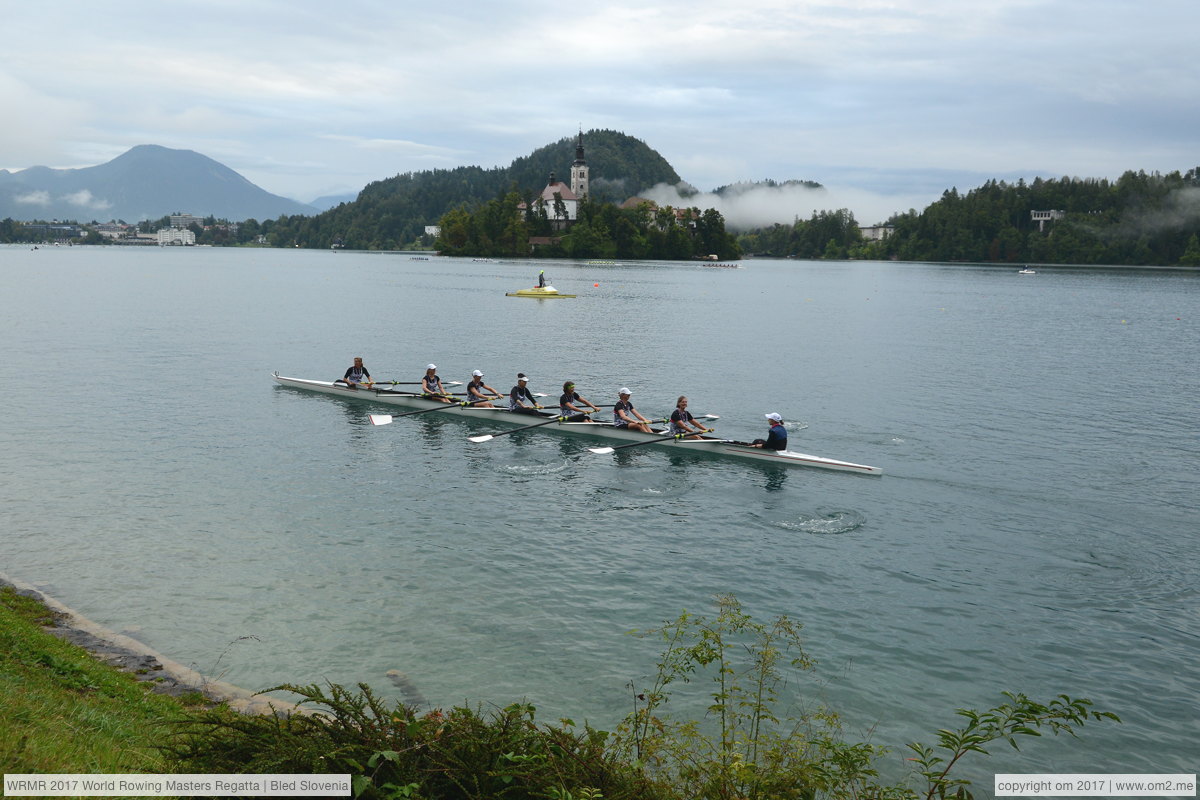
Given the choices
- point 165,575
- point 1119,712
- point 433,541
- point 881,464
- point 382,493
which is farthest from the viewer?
point 881,464

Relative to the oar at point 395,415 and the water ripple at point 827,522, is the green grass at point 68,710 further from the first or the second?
the oar at point 395,415

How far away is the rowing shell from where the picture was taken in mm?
24766

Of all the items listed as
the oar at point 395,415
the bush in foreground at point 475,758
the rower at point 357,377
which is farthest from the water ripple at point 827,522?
the rower at point 357,377

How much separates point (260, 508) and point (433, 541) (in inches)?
201

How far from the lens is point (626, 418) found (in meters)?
28.0

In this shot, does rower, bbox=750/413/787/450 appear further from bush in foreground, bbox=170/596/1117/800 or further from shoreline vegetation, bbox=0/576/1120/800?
bush in foreground, bbox=170/596/1117/800

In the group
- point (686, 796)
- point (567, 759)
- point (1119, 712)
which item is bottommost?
point (1119, 712)

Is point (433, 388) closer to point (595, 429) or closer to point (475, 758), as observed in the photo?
point (595, 429)

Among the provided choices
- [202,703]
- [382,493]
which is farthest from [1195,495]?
[202,703]

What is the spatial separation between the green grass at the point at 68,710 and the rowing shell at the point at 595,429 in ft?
57.4

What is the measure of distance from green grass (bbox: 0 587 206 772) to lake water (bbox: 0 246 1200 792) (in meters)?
2.04

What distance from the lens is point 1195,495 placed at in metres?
22.8

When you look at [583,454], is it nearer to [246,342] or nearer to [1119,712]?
[1119,712]

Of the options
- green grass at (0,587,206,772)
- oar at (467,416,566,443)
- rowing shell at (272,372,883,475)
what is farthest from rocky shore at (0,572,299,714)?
rowing shell at (272,372,883,475)
